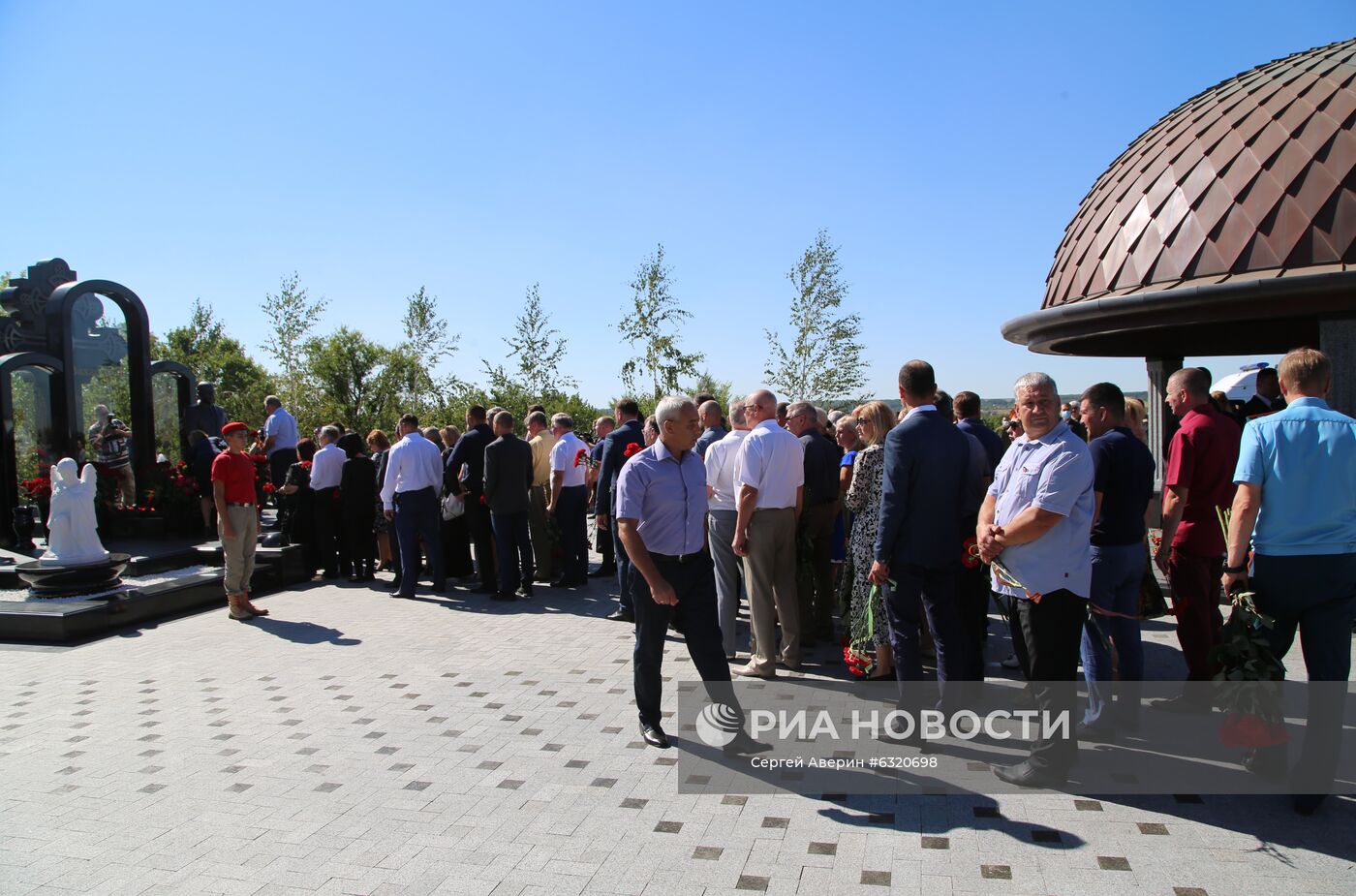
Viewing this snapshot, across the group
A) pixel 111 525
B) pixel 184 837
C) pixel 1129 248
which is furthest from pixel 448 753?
pixel 111 525

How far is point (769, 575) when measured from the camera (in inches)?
225

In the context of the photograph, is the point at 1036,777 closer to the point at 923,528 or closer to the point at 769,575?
the point at 923,528

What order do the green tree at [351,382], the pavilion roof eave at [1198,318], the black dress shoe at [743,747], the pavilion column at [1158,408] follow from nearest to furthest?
the black dress shoe at [743,747], the pavilion roof eave at [1198,318], the pavilion column at [1158,408], the green tree at [351,382]

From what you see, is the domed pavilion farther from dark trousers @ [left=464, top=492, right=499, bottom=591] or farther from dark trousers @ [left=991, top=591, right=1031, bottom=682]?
dark trousers @ [left=464, top=492, right=499, bottom=591]

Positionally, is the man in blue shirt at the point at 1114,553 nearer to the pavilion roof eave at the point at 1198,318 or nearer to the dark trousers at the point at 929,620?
the dark trousers at the point at 929,620

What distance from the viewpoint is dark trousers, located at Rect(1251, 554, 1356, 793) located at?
3531mm

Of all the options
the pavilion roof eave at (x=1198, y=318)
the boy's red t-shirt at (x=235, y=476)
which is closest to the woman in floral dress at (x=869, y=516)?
the pavilion roof eave at (x=1198, y=318)

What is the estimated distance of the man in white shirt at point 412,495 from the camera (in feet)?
29.8

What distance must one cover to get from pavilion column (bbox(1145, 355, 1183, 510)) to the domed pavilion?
2 centimetres

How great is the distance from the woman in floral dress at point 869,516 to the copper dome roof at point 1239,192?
4.13m

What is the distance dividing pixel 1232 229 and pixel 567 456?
23.0ft

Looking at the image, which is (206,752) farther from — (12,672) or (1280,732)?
(1280,732)

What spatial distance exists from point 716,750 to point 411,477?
577 centimetres

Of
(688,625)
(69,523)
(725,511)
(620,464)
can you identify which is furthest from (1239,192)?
(69,523)
